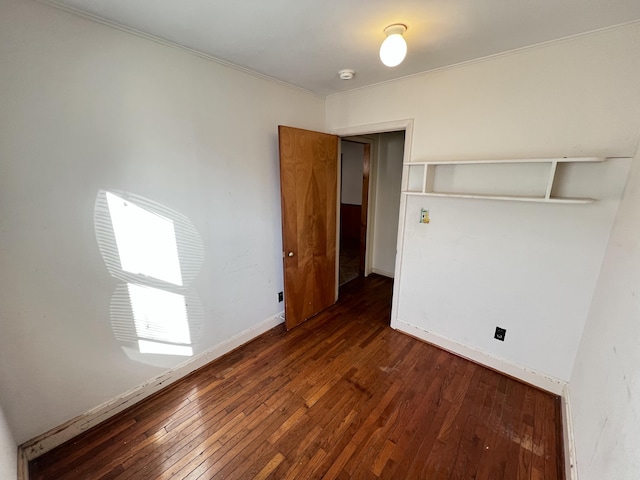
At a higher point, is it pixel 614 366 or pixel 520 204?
pixel 520 204

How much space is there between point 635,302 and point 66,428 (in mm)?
2981

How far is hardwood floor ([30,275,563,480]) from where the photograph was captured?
4.72 feet

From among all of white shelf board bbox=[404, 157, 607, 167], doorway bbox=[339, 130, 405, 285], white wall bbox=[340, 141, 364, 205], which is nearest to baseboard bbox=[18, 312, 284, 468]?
doorway bbox=[339, 130, 405, 285]

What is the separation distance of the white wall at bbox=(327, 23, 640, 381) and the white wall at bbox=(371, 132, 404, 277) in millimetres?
1300

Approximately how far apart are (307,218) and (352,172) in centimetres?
313

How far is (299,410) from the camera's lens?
1.79m

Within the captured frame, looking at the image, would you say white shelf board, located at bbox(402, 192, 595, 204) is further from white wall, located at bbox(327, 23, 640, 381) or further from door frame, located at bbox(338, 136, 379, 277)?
door frame, located at bbox(338, 136, 379, 277)

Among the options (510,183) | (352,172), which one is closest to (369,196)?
(352,172)

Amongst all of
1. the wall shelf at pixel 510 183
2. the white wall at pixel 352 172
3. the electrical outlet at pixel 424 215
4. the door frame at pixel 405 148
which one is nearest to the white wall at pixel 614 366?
Answer: the wall shelf at pixel 510 183

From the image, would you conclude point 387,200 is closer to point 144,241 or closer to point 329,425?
point 329,425

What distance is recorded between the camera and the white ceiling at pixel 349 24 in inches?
50.4

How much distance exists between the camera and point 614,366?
1157 mm

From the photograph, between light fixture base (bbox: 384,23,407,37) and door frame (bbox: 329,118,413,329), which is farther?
door frame (bbox: 329,118,413,329)

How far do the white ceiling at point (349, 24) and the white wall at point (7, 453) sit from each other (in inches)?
82.0
